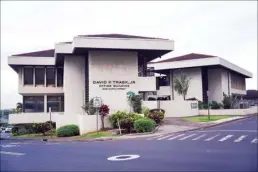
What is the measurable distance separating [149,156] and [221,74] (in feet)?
124

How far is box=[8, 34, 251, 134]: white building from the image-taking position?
30641mm

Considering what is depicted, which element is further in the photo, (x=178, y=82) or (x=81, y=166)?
(x=178, y=82)

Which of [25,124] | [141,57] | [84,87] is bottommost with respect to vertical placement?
[25,124]

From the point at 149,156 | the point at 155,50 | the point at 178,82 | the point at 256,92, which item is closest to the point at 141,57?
the point at 155,50

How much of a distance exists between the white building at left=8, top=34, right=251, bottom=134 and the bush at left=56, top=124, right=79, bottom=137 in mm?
994

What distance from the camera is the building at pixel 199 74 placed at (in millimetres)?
45319

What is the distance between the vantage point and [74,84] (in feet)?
118

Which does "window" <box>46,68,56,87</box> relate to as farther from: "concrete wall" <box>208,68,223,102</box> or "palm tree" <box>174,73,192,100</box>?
"concrete wall" <box>208,68,223,102</box>

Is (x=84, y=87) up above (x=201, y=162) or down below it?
above

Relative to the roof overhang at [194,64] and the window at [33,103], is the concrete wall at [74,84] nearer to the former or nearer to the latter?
the window at [33,103]

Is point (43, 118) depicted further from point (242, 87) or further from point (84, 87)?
point (242, 87)

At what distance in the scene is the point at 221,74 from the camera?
4831 centimetres

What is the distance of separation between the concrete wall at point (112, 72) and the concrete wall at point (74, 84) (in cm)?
504

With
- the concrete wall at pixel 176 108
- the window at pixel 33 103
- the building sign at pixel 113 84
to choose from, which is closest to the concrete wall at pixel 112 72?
the building sign at pixel 113 84
